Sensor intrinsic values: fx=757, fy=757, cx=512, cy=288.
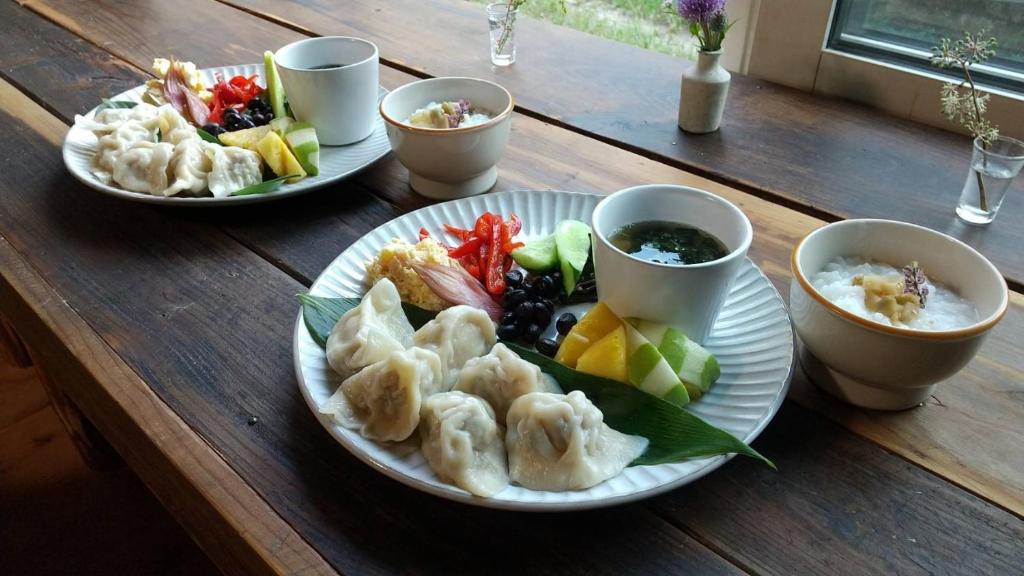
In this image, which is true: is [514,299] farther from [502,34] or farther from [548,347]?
[502,34]

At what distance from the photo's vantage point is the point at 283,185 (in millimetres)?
1416

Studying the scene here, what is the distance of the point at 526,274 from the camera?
1.17 m

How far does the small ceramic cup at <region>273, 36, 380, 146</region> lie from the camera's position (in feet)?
4.87

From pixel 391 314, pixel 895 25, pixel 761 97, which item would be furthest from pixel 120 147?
pixel 895 25

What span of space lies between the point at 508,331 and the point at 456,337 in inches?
3.8

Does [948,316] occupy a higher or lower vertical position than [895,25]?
lower

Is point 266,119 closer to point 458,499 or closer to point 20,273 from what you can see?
point 20,273

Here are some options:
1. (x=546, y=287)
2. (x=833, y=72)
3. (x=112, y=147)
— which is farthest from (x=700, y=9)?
(x=112, y=147)

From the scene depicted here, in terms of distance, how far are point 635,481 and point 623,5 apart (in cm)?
262

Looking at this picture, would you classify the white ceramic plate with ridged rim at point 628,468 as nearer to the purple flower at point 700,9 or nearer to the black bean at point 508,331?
the black bean at point 508,331

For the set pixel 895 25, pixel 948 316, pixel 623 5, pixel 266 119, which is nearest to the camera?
pixel 948 316

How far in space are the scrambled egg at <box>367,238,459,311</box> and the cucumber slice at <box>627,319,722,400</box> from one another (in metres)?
0.31

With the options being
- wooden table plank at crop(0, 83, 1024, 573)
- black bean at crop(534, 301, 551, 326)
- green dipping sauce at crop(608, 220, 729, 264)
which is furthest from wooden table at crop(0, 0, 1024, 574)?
black bean at crop(534, 301, 551, 326)

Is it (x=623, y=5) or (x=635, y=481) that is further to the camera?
(x=623, y=5)
